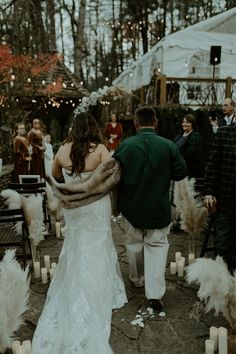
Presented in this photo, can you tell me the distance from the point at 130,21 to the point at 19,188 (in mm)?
26687

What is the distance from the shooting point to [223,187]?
405 cm

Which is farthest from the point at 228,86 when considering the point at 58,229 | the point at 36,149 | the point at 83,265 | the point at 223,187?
the point at 83,265

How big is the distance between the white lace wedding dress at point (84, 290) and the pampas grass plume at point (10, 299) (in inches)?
14.8

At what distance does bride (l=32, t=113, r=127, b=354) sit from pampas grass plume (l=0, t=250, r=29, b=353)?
0.42 metres

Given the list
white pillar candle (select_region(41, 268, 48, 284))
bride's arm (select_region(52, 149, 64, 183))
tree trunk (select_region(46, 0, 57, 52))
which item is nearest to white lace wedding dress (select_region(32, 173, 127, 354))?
bride's arm (select_region(52, 149, 64, 183))

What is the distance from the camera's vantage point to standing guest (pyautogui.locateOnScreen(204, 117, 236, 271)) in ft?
12.9

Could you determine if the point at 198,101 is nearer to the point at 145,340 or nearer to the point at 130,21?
the point at 145,340

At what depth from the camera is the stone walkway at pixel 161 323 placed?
331 centimetres

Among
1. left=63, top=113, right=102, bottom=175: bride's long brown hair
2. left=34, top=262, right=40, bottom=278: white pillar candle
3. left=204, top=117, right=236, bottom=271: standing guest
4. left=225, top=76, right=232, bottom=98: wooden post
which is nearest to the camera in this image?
left=63, top=113, right=102, bottom=175: bride's long brown hair

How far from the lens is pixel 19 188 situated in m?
6.79

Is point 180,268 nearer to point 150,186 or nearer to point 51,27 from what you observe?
point 150,186

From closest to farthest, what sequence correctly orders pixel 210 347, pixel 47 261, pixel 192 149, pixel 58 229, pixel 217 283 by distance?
pixel 217 283 < pixel 210 347 < pixel 47 261 < pixel 192 149 < pixel 58 229

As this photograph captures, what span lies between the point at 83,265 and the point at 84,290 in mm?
272

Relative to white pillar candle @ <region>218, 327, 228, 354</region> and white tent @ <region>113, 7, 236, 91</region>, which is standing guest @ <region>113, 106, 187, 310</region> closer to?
white pillar candle @ <region>218, 327, 228, 354</region>
